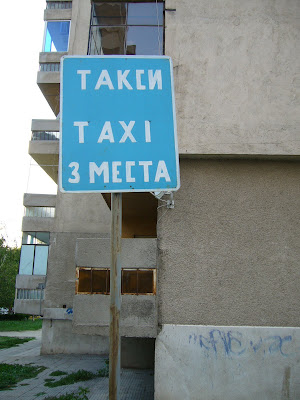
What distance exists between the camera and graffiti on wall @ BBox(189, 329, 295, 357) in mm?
5250

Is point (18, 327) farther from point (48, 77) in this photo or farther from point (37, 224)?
point (48, 77)

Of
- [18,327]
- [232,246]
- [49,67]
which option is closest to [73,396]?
[232,246]

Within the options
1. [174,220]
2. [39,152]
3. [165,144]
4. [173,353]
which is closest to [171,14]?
[174,220]

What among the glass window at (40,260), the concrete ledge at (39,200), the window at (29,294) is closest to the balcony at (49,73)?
the concrete ledge at (39,200)

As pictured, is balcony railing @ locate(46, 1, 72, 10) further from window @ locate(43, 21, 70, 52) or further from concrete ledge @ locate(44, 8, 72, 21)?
window @ locate(43, 21, 70, 52)

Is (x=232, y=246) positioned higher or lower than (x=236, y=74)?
lower

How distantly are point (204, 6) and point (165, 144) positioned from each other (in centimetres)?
449

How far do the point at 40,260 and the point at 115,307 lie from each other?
580 inches

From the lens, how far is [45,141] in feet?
50.1

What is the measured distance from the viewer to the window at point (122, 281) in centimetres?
617

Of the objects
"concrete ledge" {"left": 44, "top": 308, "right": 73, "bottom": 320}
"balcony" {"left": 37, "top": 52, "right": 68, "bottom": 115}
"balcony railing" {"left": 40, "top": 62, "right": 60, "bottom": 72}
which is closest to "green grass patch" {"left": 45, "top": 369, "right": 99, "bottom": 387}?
"concrete ledge" {"left": 44, "top": 308, "right": 73, "bottom": 320}

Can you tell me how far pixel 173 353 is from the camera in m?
5.27

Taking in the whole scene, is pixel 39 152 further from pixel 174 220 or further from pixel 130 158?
pixel 130 158

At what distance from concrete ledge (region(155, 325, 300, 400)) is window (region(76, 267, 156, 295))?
96 centimetres
